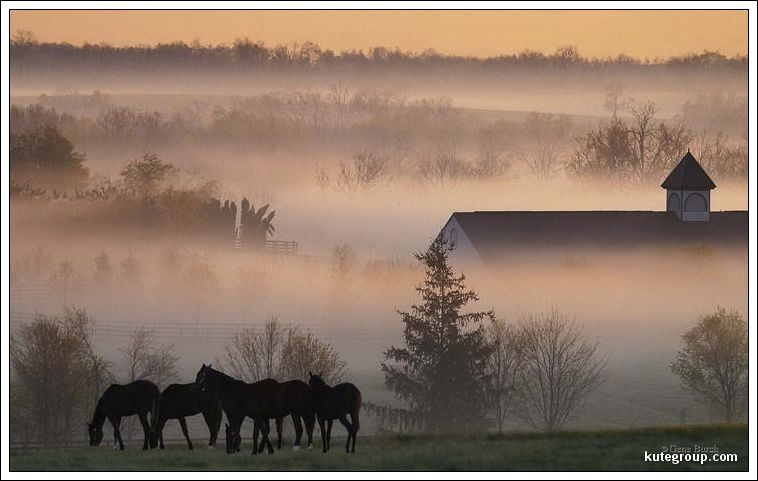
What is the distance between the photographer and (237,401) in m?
33.6

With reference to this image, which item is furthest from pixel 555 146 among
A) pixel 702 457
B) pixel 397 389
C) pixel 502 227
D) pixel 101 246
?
pixel 702 457

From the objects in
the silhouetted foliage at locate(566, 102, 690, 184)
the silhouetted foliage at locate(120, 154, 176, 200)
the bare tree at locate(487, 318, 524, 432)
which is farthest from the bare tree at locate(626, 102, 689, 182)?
the silhouetted foliage at locate(120, 154, 176, 200)

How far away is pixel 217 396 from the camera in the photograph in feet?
112

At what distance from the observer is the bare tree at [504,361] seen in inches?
2008

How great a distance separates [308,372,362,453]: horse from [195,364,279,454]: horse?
1060 mm

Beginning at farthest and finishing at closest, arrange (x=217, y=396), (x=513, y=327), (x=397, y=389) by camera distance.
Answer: (x=513, y=327) → (x=397, y=389) → (x=217, y=396)

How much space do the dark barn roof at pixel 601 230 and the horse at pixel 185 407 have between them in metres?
25.6

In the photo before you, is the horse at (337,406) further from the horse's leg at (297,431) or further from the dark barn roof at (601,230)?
the dark barn roof at (601,230)

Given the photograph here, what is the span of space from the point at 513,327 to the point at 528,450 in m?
20.2

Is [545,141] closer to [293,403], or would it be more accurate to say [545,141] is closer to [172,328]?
[172,328]

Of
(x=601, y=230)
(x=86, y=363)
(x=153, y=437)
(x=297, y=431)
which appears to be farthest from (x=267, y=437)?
(x=601, y=230)

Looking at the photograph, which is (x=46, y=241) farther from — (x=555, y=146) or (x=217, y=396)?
(x=217, y=396)

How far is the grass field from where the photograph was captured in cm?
3288

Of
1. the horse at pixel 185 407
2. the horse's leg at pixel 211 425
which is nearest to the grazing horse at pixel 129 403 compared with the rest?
the horse at pixel 185 407
